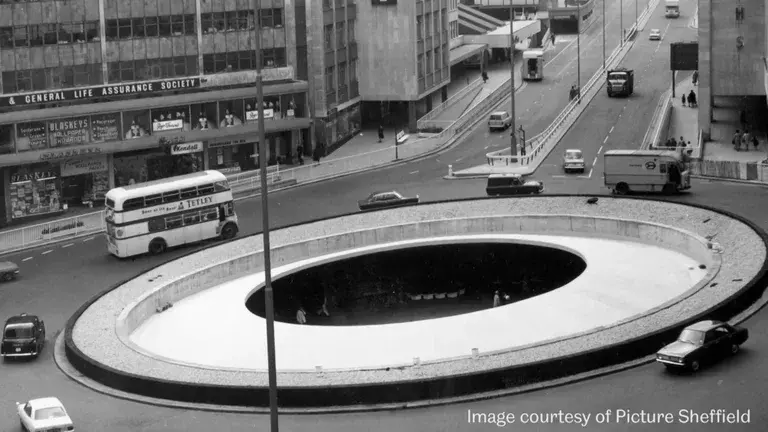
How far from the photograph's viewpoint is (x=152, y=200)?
76.6 meters

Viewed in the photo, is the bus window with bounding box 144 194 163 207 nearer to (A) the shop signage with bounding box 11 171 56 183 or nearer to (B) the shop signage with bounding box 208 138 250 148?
(A) the shop signage with bounding box 11 171 56 183

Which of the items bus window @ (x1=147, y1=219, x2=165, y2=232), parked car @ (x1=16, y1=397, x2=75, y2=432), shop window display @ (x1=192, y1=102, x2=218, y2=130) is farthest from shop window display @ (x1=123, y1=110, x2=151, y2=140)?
parked car @ (x1=16, y1=397, x2=75, y2=432)

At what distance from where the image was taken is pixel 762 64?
103375 millimetres

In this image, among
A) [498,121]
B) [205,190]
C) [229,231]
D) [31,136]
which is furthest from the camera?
[498,121]

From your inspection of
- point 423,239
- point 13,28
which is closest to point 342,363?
point 423,239

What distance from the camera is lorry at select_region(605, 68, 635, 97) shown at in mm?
126188

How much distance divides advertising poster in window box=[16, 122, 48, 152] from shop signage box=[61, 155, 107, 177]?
2.53 metres

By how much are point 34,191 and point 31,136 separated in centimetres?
358

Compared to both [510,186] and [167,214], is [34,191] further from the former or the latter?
[510,186]

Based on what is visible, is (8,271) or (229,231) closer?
(8,271)

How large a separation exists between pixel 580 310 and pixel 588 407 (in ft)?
41.8

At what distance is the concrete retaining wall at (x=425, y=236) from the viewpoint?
210ft

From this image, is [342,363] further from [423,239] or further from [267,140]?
[267,140]

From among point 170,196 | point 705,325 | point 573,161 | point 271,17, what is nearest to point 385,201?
point 170,196
